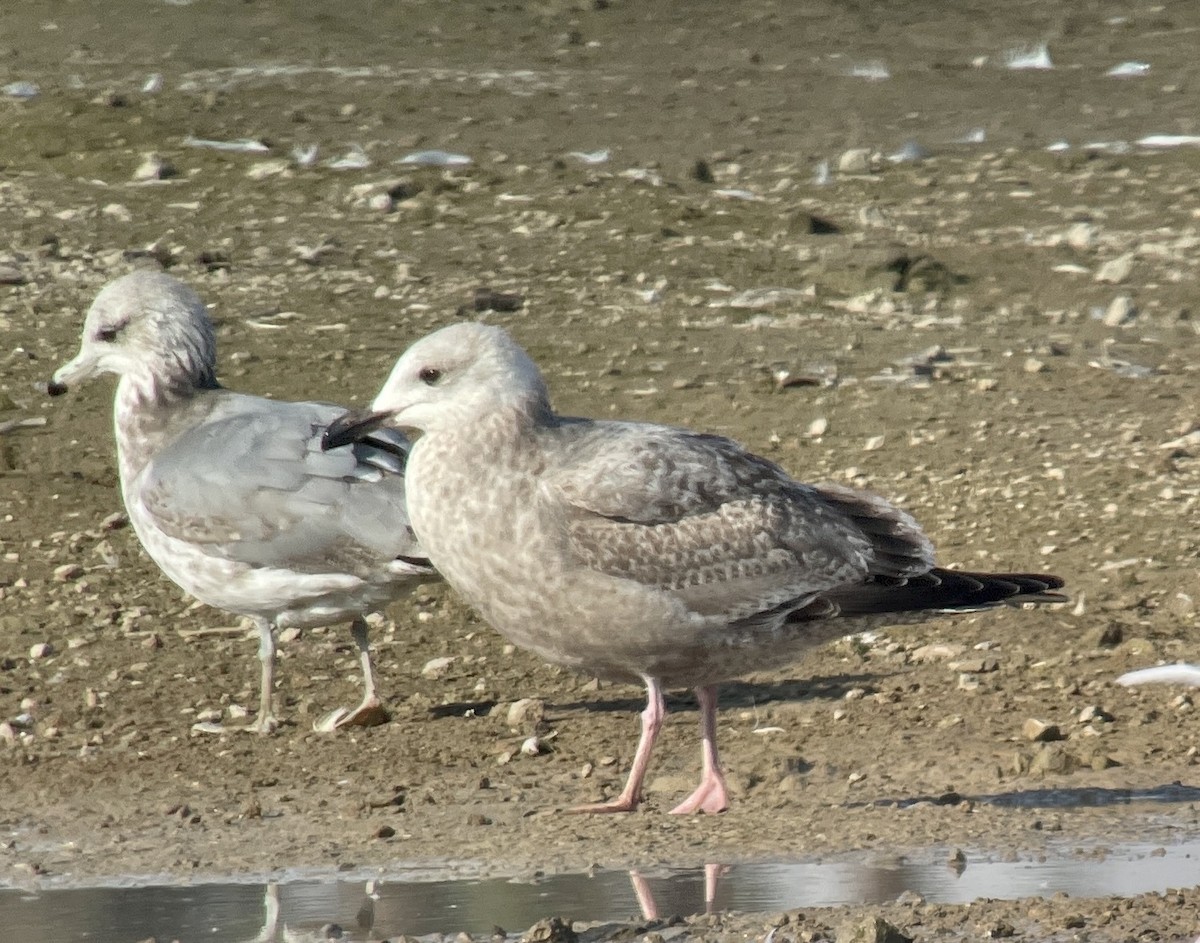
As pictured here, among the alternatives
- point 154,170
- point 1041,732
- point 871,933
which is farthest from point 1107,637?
point 154,170

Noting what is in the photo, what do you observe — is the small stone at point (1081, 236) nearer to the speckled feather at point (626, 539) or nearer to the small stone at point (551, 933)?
the speckled feather at point (626, 539)

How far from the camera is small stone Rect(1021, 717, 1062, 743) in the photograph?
731cm

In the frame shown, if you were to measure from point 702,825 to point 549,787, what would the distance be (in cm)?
67

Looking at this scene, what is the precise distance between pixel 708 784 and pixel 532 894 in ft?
3.07

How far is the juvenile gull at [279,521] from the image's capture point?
7.84 metres

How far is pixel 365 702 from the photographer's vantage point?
310 inches

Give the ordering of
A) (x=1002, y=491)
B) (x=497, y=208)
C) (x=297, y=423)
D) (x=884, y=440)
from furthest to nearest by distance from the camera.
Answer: (x=497, y=208), (x=884, y=440), (x=1002, y=491), (x=297, y=423)

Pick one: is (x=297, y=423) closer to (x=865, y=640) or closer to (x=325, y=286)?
(x=865, y=640)

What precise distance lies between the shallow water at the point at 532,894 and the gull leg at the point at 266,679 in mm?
1508

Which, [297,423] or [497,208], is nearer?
[297,423]

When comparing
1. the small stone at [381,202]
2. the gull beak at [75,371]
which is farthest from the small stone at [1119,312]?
the gull beak at [75,371]

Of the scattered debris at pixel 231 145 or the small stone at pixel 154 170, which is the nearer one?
the small stone at pixel 154 170

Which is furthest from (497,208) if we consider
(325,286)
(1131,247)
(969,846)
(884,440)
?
(969,846)

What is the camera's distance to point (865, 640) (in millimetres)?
8398
